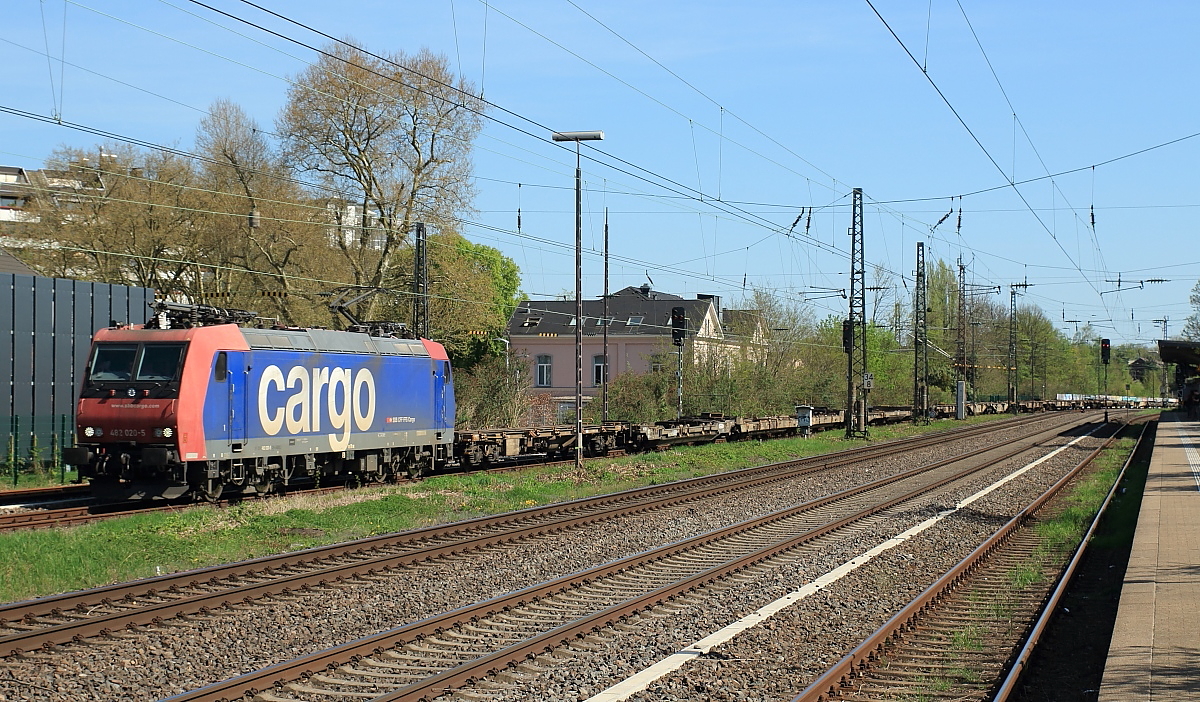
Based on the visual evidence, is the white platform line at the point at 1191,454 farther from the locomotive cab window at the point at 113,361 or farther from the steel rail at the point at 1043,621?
the locomotive cab window at the point at 113,361

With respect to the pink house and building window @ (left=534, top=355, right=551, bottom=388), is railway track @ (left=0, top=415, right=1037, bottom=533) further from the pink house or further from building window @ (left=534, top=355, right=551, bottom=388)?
building window @ (left=534, top=355, right=551, bottom=388)

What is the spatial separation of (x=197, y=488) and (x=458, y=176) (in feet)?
82.5

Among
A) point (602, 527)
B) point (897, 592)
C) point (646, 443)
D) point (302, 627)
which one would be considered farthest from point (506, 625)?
point (646, 443)

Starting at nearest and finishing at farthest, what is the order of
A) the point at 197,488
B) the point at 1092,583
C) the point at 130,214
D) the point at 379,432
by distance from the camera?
the point at 1092,583 < the point at 197,488 < the point at 379,432 < the point at 130,214

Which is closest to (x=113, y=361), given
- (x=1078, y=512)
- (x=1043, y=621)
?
(x=1043, y=621)

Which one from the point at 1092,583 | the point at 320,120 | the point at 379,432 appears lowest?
the point at 1092,583

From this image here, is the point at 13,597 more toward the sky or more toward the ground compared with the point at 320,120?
more toward the ground

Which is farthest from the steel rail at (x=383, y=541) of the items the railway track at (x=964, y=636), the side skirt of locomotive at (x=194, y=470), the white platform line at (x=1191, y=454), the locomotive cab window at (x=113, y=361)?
the white platform line at (x=1191, y=454)

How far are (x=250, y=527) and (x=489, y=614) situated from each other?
6.82 m

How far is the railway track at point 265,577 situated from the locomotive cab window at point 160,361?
6.07 metres

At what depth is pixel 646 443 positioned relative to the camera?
36.6m

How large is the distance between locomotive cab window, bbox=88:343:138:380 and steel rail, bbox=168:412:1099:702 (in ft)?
33.6

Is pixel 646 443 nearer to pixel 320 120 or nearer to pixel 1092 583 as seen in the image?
pixel 320 120

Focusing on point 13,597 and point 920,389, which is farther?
point 920,389
